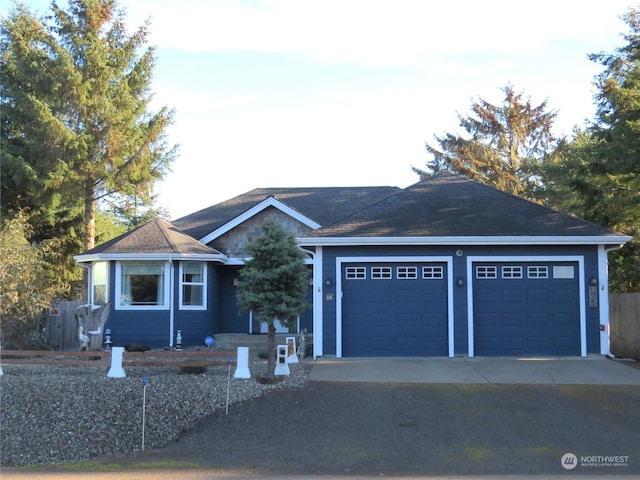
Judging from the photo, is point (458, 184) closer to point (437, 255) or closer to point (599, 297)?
point (437, 255)

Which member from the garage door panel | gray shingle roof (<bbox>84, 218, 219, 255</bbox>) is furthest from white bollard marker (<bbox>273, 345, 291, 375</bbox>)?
gray shingle roof (<bbox>84, 218, 219, 255</bbox>)

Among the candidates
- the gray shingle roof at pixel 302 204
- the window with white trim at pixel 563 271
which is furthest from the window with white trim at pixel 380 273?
the gray shingle roof at pixel 302 204

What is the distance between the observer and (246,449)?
8.80m

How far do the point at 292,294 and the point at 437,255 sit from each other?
4.86m

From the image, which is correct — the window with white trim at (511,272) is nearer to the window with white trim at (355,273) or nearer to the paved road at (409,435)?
the window with white trim at (355,273)

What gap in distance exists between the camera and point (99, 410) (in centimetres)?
1070

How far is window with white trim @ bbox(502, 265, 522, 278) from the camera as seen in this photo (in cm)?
1603

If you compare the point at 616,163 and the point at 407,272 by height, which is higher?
the point at 616,163

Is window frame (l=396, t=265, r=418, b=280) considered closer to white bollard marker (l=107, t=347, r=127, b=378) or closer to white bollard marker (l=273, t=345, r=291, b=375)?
white bollard marker (l=273, t=345, r=291, b=375)

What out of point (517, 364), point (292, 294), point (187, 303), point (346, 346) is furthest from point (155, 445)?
point (187, 303)

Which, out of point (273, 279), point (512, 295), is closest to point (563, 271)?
point (512, 295)

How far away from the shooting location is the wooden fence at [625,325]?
17.0 m

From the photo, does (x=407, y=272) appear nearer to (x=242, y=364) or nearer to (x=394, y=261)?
(x=394, y=261)

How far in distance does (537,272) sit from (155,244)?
34.6ft
